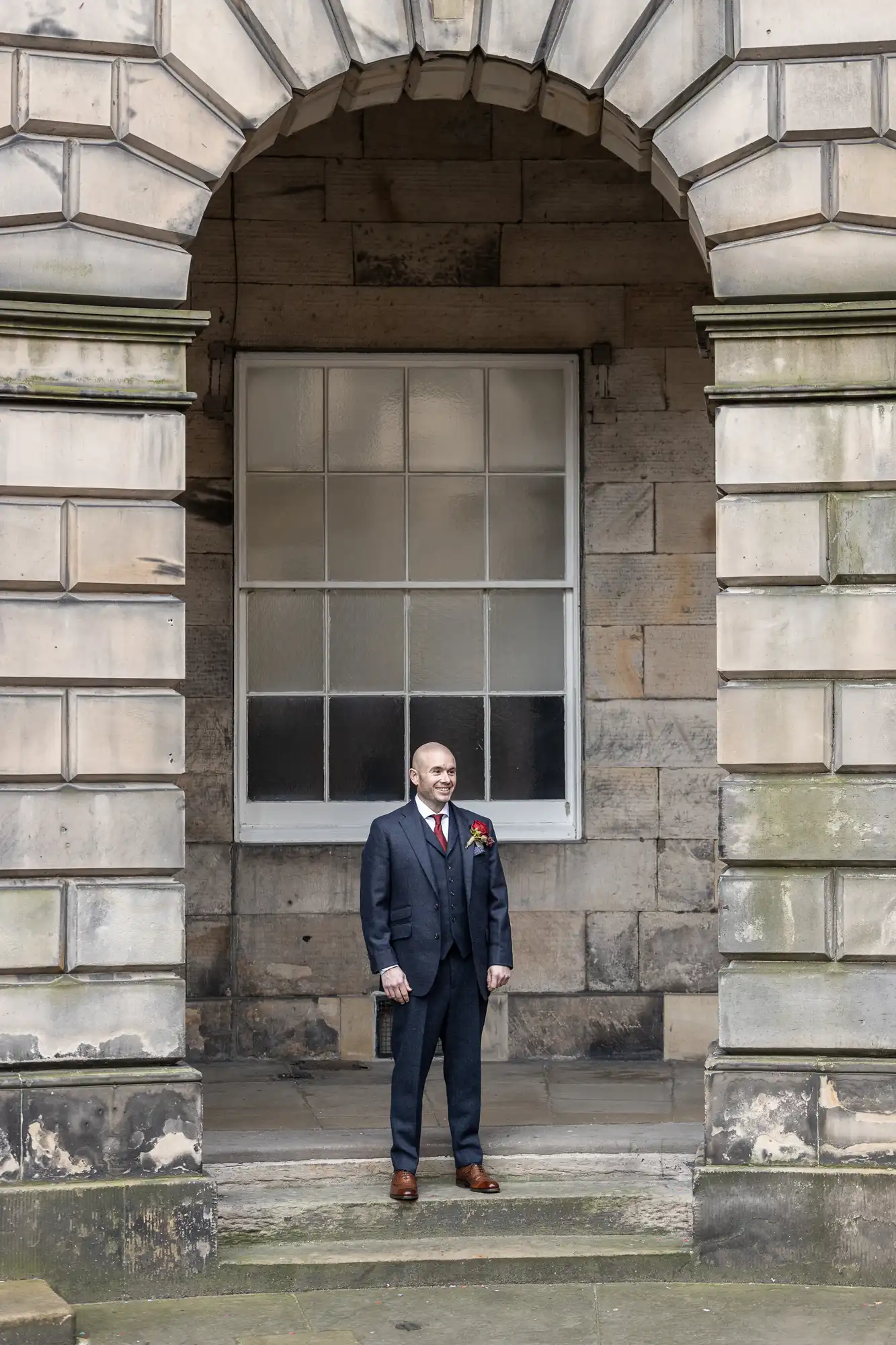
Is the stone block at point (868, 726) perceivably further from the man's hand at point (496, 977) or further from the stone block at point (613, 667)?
the stone block at point (613, 667)

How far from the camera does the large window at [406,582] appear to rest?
31.9 feet

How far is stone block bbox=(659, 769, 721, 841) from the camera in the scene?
9602 millimetres

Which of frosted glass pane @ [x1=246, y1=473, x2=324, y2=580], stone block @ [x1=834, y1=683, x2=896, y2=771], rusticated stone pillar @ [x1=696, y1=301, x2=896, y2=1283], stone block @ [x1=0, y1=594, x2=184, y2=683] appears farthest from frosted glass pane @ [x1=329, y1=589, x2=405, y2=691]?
stone block @ [x1=834, y1=683, x2=896, y2=771]

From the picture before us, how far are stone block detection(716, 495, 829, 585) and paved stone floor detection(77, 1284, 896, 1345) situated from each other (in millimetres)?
2835

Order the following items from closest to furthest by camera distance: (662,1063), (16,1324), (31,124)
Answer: (16,1324), (31,124), (662,1063)

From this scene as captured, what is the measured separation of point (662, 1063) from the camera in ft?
31.0

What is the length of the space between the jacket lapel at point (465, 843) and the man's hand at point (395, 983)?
1.45 ft

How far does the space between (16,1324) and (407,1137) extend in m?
Answer: 1.86

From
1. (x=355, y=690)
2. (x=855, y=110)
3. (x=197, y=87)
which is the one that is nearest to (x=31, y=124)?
(x=197, y=87)

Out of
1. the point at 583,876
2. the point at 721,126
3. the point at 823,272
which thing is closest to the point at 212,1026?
the point at 583,876

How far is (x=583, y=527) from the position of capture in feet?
31.8

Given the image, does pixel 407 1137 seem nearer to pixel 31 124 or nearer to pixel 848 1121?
pixel 848 1121

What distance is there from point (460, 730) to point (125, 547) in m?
3.36

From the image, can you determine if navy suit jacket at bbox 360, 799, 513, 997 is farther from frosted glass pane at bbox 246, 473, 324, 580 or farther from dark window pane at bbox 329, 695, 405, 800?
frosted glass pane at bbox 246, 473, 324, 580
